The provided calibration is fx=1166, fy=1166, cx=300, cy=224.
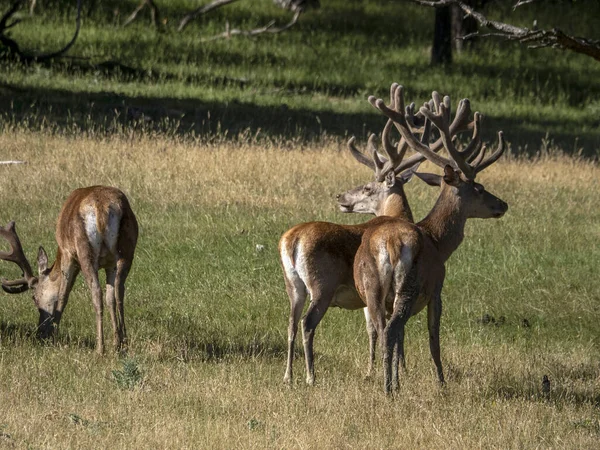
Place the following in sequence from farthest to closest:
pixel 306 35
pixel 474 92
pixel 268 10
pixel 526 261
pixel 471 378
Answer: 1. pixel 268 10
2. pixel 306 35
3. pixel 474 92
4. pixel 526 261
5. pixel 471 378

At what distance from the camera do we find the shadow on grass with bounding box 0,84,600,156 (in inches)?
711

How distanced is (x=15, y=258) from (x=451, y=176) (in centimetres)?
337

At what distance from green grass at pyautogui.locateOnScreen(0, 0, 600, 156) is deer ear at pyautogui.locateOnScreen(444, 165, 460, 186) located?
9.67 meters

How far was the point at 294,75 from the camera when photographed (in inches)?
1029

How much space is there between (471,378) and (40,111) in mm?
12524

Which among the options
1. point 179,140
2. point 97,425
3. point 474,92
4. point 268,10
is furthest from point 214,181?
point 268,10

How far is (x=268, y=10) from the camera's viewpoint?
106ft

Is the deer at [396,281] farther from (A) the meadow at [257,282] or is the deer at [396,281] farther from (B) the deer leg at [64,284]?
(B) the deer leg at [64,284]

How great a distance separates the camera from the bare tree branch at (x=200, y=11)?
29.6 meters

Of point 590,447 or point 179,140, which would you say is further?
point 179,140

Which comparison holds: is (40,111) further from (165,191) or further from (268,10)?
(268,10)

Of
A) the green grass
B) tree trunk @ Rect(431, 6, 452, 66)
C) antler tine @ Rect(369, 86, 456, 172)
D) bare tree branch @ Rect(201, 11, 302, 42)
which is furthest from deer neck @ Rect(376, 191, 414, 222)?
bare tree branch @ Rect(201, 11, 302, 42)

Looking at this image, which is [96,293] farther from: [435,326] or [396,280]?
[435,326]

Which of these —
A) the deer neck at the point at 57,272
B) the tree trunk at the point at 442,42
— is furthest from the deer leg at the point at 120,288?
the tree trunk at the point at 442,42
